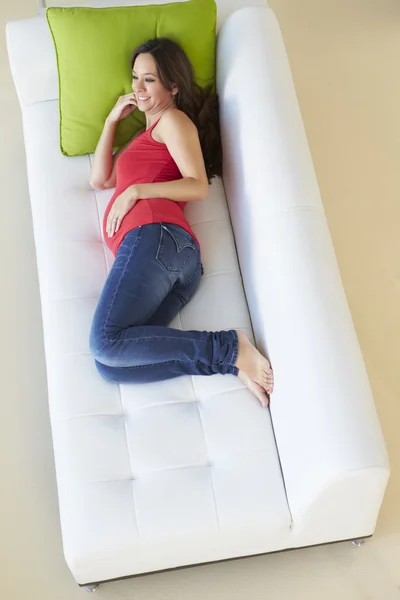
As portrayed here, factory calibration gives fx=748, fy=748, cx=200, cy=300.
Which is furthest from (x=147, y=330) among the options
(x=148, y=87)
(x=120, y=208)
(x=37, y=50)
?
(x=37, y=50)

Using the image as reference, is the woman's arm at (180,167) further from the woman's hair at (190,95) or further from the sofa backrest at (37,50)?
the sofa backrest at (37,50)

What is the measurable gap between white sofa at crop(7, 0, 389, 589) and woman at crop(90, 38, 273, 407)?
0.20ft

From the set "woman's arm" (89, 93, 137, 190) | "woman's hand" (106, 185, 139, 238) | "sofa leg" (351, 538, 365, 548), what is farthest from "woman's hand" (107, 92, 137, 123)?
"sofa leg" (351, 538, 365, 548)

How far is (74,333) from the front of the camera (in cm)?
222

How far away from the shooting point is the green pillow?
238 centimetres

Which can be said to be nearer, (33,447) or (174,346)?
(174,346)

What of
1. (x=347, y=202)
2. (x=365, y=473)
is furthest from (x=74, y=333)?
(x=347, y=202)

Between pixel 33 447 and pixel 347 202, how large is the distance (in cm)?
149

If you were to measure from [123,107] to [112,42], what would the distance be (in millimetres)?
206

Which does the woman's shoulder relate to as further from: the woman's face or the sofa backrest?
the sofa backrest

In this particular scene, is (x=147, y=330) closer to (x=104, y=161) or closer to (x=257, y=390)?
(x=257, y=390)

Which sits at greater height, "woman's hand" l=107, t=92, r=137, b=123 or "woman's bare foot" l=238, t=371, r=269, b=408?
"woman's hand" l=107, t=92, r=137, b=123

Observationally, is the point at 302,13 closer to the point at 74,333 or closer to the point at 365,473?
the point at 74,333

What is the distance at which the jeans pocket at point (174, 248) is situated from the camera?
2.18m
